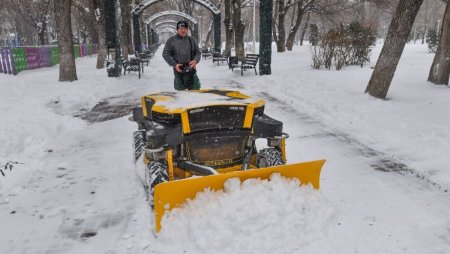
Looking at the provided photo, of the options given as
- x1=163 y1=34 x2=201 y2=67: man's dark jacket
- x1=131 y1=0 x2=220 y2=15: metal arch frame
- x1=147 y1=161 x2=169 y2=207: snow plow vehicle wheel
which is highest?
x1=131 y1=0 x2=220 y2=15: metal arch frame

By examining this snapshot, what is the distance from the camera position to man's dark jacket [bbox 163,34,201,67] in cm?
650

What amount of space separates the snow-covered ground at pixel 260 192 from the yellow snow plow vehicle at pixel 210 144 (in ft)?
0.48

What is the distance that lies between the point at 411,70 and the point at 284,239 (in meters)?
13.1

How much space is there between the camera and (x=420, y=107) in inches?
309

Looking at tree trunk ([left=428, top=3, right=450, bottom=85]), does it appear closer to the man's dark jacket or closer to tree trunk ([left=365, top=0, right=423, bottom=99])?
tree trunk ([left=365, top=0, right=423, bottom=99])

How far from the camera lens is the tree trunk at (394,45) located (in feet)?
26.5

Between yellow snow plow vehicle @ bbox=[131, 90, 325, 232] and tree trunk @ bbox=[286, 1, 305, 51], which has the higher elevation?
tree trunk @ bbox=[286, 1, 305, 51]

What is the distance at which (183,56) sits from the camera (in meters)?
6.69

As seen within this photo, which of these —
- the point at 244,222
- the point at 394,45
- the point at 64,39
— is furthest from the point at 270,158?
the point at 64,39

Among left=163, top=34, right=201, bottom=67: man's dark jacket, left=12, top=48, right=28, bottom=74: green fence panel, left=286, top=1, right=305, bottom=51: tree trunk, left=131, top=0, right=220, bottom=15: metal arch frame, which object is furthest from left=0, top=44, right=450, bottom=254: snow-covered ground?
left=286, top=1, right=305, bottom=51: tree trunk

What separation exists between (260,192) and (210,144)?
745 mm

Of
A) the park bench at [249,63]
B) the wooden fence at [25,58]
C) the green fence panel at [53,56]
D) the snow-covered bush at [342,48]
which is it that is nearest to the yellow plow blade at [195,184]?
the snow-covered bush at [342,48]

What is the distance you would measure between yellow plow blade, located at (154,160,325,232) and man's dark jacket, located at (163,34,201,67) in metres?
3.61

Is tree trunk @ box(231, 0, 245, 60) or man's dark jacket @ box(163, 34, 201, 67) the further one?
tree trunk @ box(231, 0, 245, 60)
